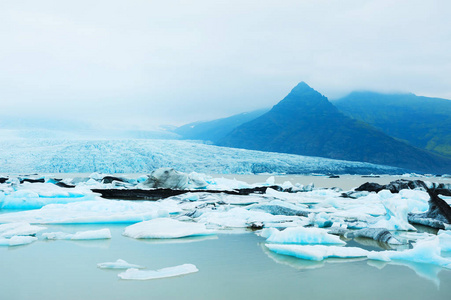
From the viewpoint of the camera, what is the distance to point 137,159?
21.0m

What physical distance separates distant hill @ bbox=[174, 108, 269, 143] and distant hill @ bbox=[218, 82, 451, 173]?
443 inches

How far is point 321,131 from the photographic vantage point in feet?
174

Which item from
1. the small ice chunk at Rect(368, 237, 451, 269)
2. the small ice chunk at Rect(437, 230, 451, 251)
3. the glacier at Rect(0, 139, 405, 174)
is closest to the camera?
the small ice chunk at Rect(368, 237, 451, 269)

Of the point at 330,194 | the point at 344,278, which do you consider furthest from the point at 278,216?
the point at 330,194

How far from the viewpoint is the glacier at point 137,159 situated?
2047 cm

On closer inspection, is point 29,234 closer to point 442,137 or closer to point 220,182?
point 220,182

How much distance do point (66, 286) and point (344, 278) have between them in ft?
5.70

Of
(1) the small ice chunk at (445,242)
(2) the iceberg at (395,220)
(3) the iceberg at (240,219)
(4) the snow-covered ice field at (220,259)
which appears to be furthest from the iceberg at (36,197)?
(1) the small ice chunk at (445,242)

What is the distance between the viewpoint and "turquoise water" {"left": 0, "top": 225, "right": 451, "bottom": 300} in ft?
7.11

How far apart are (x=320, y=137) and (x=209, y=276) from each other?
2025 inches

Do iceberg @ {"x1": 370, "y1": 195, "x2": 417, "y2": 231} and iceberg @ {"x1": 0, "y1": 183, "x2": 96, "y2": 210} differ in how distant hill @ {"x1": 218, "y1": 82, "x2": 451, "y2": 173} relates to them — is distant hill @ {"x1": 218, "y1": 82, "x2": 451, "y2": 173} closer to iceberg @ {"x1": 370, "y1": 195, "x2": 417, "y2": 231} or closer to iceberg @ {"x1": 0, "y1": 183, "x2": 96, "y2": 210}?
iceberg @ {"x1": 0, "y1": 183, "x2": 96, "y2": 210}

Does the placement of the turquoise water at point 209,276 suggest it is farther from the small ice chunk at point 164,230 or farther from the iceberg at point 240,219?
the iceberg at point 240,219

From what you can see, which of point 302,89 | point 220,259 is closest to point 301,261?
point 220,259

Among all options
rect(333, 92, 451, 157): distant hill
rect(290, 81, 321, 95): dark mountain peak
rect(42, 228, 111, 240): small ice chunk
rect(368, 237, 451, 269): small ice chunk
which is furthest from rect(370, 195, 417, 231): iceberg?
rect(333, 92, 451, 157): distant hill
